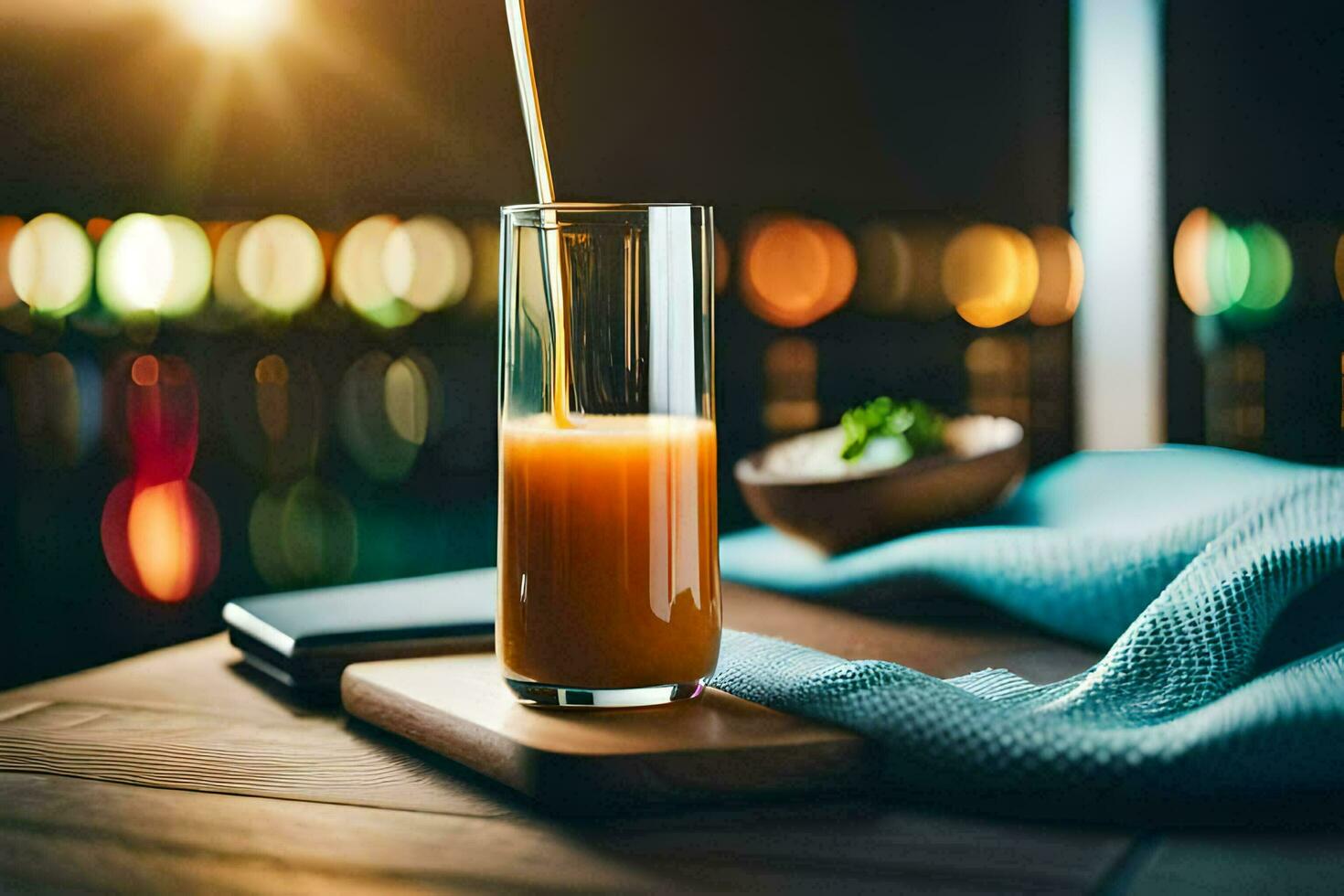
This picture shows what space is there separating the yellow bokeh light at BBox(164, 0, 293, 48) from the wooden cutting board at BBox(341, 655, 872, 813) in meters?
0.82

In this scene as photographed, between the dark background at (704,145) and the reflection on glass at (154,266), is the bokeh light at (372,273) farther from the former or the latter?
the reflection on glass at (154,266)

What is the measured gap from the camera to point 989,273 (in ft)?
10.3

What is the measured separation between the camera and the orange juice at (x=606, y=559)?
1.59 feet

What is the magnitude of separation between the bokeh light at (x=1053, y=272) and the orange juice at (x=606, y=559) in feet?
8.44

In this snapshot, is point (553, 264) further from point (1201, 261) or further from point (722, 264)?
point (722, 264)

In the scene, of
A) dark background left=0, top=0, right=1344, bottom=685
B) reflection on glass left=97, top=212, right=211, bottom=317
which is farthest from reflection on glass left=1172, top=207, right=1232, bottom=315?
reflection on glass left=97, top=212, right=211, bottom=317

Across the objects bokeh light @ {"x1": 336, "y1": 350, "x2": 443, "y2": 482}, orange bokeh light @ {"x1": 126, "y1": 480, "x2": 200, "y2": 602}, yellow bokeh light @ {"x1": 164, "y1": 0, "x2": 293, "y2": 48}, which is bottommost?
orange bokeh light @ {"x1": 126, "y1": 480, "x2": 200, "y2": 602}

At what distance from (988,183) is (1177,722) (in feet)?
8.56

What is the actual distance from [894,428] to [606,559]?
0.41 meters

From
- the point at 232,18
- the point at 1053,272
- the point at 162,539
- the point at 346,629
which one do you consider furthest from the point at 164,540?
the point at 346,629

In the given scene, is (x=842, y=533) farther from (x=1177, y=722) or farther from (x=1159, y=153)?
(x=1159, y=153)

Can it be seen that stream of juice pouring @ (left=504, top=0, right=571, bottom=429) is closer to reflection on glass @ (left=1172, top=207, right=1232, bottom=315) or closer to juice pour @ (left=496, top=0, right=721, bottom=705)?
juice pour @ (left=496, top=0, right=721, bottom=705)

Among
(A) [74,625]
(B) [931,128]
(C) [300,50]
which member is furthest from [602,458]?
(C) [300,50]

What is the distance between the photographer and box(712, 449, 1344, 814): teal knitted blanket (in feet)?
1.31
